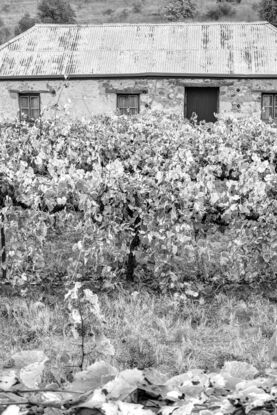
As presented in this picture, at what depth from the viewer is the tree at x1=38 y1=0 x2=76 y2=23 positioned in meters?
41.2

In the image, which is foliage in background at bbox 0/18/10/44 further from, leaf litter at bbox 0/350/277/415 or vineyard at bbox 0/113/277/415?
leaf litter at bbox 0/350/277/415

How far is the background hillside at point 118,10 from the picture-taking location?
4494cm

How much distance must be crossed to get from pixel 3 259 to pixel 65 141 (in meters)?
3.48

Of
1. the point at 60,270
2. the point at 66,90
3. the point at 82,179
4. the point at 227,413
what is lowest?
the point at 60,270

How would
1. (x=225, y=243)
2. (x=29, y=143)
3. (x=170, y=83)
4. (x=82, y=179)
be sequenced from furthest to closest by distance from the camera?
(x=170, y=83)
(x=29, y=143)
(x=225, y=243)
(x=82, y=179)

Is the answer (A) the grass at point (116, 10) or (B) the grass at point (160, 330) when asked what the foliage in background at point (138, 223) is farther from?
(A) the grass at point (116, 10)

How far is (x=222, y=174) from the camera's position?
25.2ft

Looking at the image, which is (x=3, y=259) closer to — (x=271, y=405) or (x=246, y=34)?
(x=271, y=405)

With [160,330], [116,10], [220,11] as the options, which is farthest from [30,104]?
[116,10]

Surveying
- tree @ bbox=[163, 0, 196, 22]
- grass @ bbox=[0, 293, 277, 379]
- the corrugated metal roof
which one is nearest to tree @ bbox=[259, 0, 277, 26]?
tree @ bbox=[163, 0, 196, 22]

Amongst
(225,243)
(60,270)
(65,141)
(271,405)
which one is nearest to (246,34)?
(65,141)

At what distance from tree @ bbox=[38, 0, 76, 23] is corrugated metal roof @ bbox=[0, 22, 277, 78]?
842 inches

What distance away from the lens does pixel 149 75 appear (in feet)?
60.8

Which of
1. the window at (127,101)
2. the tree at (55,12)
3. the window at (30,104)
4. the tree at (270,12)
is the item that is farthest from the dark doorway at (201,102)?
the tree at (55,12)
